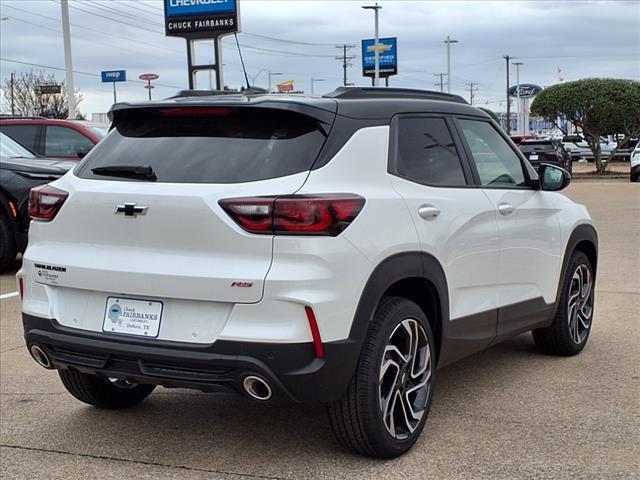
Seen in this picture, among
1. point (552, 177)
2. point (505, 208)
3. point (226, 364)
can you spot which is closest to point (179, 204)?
point (226, 364)

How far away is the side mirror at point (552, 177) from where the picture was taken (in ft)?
18.2

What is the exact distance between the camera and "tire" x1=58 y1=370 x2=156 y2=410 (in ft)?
15.7

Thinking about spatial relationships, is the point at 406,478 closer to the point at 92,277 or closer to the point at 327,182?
the point at 327,182

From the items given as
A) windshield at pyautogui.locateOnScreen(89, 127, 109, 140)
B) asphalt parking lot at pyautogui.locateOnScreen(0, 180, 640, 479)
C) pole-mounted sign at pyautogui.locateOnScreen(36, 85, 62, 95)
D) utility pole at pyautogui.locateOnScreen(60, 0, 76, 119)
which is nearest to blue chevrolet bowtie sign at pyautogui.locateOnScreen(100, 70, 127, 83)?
pole-mounted sign at pyautogui.locateOnScreen(36, 85, 62, 95)

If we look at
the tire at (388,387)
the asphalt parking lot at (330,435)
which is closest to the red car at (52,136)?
the asphalt parking lot at (330,435)

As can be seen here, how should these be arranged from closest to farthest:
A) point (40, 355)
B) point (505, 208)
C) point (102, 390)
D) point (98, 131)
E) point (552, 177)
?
1. point (40, 355)
2. point (102, 390)
3. point (505, 208)
4. point (552, 177)
5. point (98, 131)

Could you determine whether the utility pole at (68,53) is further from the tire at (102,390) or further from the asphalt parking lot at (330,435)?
the tire at (102,390)

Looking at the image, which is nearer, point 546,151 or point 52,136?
point 52,136

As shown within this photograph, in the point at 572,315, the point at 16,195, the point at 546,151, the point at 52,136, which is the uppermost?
the point at 52,136

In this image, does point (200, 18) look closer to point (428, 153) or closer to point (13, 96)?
point (428, 153)

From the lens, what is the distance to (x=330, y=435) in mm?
4496

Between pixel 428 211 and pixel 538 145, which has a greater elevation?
pixel 428 211

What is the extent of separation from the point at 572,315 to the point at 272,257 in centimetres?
309

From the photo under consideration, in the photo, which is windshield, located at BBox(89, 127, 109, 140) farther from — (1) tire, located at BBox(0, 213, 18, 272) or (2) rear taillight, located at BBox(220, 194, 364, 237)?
(2) rear taillight, located at BBox(220, 194, 364, 237)
